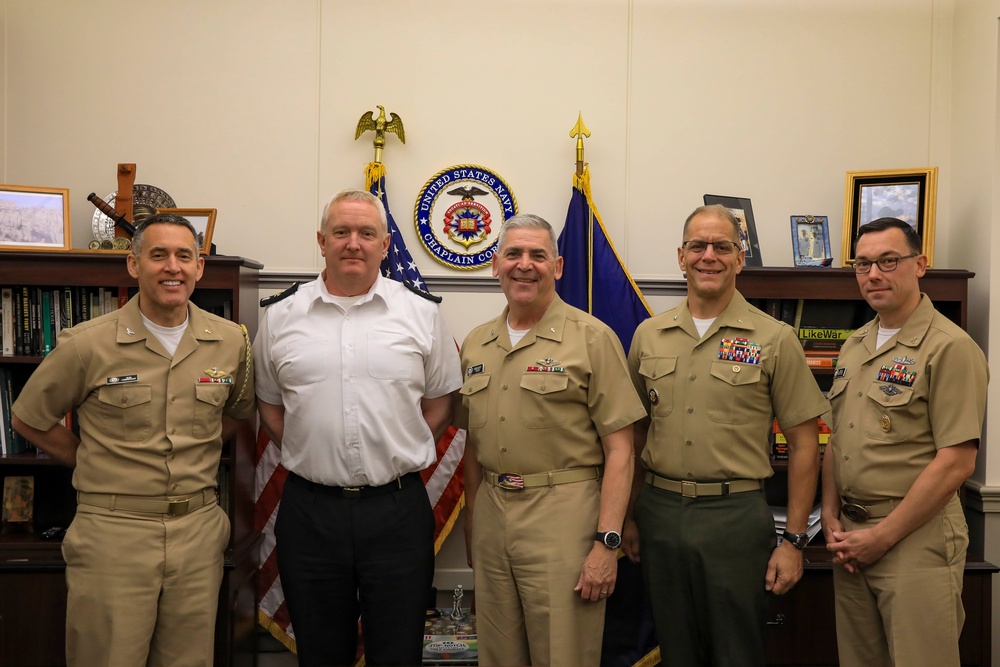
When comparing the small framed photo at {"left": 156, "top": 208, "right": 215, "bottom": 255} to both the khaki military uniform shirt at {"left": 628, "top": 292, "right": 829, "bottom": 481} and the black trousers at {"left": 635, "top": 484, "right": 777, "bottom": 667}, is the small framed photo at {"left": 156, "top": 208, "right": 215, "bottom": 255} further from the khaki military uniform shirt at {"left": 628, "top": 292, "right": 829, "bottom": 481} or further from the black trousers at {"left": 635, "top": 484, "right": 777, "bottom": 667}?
the black trousers at {"left": 635, "top": 484, "right": 777, "bottom": 667}

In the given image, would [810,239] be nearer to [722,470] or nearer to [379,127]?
[722,470]

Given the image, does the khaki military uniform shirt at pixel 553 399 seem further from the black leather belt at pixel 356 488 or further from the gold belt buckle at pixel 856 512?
the gold belt buckle at pixel 856 512

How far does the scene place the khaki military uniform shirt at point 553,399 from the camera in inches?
85.4

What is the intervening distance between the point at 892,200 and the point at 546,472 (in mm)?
1956

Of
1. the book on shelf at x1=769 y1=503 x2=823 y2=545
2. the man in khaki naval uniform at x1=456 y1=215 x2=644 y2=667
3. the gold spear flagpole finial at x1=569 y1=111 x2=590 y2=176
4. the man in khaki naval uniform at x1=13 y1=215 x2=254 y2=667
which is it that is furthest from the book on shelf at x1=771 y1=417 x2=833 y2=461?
the man in khaki naval uniform at x1=13 y1=215 x2=254 y2=667

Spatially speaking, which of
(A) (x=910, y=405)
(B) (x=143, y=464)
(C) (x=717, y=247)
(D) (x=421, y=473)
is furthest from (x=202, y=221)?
(A) (x=910, y=405)

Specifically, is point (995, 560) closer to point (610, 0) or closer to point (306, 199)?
point (610, 0)

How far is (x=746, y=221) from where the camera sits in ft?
10.6

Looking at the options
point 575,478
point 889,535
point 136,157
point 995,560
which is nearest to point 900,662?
point 889,535

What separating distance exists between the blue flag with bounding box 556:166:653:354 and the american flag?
2.15ft

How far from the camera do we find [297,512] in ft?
7.49

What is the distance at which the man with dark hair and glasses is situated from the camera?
84.0 inches

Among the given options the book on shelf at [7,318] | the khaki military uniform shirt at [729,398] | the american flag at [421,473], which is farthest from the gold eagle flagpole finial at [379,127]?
the khaki military uniform shirt at [729,398]

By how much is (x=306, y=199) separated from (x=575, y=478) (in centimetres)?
181
